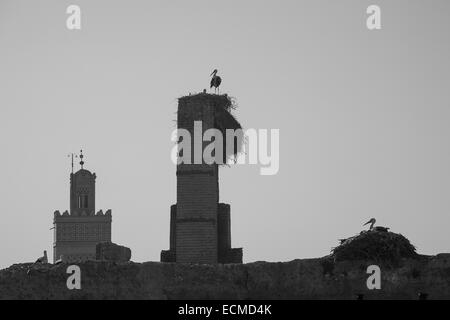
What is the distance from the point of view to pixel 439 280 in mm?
26125

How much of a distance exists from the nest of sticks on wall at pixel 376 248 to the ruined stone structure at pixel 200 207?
25.9ft

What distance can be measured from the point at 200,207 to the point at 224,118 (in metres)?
2.53

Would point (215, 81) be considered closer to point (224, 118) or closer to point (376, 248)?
point (224, 118)

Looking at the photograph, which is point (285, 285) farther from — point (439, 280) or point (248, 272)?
point (439, 280)

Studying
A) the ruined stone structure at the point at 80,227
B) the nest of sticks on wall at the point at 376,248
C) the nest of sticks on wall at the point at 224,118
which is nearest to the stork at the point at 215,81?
the nest of sticks on wall at the point at 224,118

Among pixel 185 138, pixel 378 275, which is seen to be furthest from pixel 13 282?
pixel 185 138

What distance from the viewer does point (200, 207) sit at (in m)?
35.0

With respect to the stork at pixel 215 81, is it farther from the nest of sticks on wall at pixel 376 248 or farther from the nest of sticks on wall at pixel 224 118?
the nest of sticks on wall at pixel 376 248

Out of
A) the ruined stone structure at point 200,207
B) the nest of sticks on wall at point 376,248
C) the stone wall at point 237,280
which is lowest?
the stone wall at point 237,280

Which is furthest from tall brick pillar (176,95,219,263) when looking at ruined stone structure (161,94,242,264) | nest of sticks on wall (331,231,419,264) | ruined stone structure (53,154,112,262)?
ruined stone structure (53,154,112,262)

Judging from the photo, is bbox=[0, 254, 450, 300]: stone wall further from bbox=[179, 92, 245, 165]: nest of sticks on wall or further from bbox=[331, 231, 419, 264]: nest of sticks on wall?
bbox=[179, 92, 245, 165]: nest of sticks on wall

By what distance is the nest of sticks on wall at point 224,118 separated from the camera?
3462 cm
